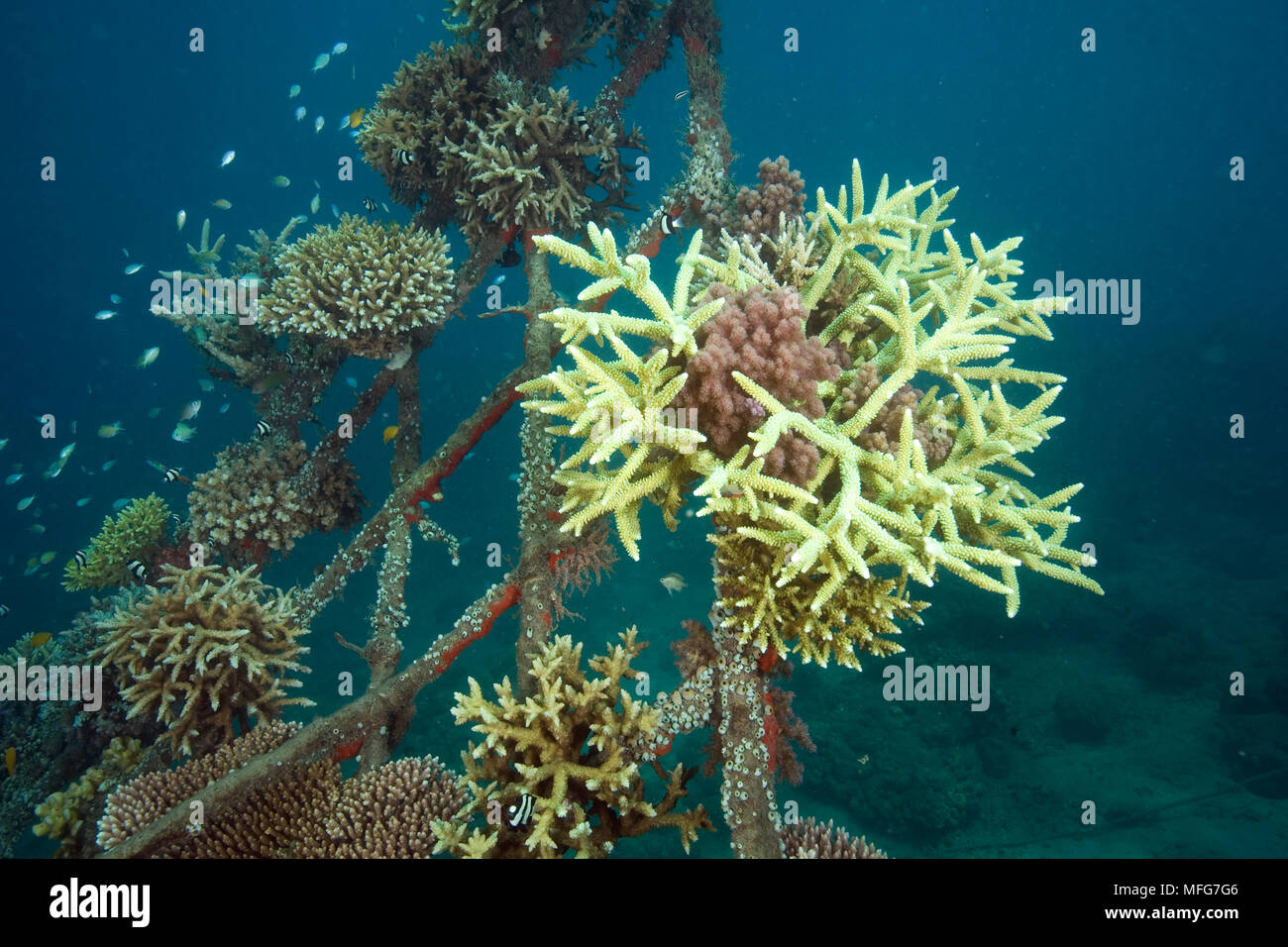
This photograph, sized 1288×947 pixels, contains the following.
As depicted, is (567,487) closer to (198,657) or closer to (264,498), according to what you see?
(198,657)

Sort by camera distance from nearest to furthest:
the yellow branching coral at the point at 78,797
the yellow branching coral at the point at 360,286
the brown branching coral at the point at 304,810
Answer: the brown branching coral at the point at 304,810, the yellow branching coral at the point at 78,797, the yellow branching coral at the point at 360,286

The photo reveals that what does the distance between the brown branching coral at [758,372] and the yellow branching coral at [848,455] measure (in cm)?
9

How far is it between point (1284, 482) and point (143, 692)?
30213 millimetres

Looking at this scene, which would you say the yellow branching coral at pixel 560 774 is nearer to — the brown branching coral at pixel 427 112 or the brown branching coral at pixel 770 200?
the brown branching coral at pixel 770 200

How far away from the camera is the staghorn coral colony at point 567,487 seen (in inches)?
129

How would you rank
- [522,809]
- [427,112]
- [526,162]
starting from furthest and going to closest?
[427,112] < [526,162] < [522,809]

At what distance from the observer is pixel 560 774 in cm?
358

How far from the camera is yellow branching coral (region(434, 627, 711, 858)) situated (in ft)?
11.3

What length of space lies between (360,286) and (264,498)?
277 cm

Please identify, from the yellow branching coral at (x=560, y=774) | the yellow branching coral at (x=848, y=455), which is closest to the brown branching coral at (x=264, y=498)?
the yellow branching coral at (x=560, y=774)

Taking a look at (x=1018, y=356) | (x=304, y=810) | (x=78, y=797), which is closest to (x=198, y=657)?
(x=304, y=810)

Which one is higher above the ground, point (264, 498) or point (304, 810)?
point (264, 498)

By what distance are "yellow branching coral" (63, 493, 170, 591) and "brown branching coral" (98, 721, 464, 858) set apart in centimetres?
369
